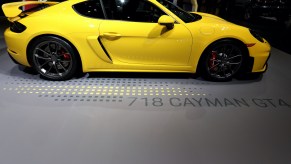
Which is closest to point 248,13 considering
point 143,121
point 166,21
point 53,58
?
point 166,21

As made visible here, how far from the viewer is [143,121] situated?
2.61 metres

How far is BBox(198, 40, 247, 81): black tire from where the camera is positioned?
11.2ft

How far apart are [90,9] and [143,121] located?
163cm

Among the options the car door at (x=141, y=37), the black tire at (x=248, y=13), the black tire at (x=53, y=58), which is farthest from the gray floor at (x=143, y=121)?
the black tire at (x=248, y=13)

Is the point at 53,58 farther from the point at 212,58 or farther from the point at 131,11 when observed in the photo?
the point at 212,58

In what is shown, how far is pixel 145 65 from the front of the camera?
3.42 meters

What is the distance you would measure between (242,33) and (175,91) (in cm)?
117

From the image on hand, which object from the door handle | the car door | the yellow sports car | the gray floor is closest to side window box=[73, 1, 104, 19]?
the yellow sports car

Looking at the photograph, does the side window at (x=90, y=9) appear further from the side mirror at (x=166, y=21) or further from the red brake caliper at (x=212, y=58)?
the red brake caliper at (x=212, y=58)

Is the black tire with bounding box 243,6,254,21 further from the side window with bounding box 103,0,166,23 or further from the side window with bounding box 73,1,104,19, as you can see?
the side window with bounding box 73,1,104,19

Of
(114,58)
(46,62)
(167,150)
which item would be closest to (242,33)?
(114,58)

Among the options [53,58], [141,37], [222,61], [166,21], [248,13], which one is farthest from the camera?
[248,13]

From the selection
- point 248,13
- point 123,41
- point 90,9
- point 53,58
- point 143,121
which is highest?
point 90,9

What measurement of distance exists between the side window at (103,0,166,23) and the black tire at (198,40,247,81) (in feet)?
2.73
